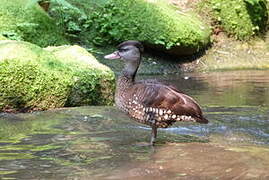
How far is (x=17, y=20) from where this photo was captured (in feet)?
36.8

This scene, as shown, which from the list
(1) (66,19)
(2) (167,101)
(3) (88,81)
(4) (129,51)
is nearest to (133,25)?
(1) (66,19)

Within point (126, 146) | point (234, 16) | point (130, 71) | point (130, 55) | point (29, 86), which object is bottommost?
point (126, 146)

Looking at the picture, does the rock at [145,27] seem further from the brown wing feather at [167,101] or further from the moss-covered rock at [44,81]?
the brown wing feather at [167,101]

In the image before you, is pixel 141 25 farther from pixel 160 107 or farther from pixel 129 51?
pixel 160 107

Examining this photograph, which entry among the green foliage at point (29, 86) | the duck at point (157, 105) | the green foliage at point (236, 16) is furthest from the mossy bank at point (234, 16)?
the duck at point (157, 105)

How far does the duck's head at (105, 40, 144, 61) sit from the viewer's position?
6215 millimetres

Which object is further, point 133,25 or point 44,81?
point 133,25

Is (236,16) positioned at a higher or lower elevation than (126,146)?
higher

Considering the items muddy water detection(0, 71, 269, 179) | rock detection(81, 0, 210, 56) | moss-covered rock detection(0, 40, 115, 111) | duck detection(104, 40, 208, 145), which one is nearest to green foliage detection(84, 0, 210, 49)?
rock detection(81, 0, 210, 56)

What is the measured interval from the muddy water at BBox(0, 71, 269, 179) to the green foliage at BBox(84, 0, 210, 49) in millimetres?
4879

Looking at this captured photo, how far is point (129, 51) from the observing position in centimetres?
625

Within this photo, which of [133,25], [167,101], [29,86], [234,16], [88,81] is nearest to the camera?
[167,101]

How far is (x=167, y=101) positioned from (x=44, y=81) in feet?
8.00

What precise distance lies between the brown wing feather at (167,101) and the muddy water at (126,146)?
1.24ft
